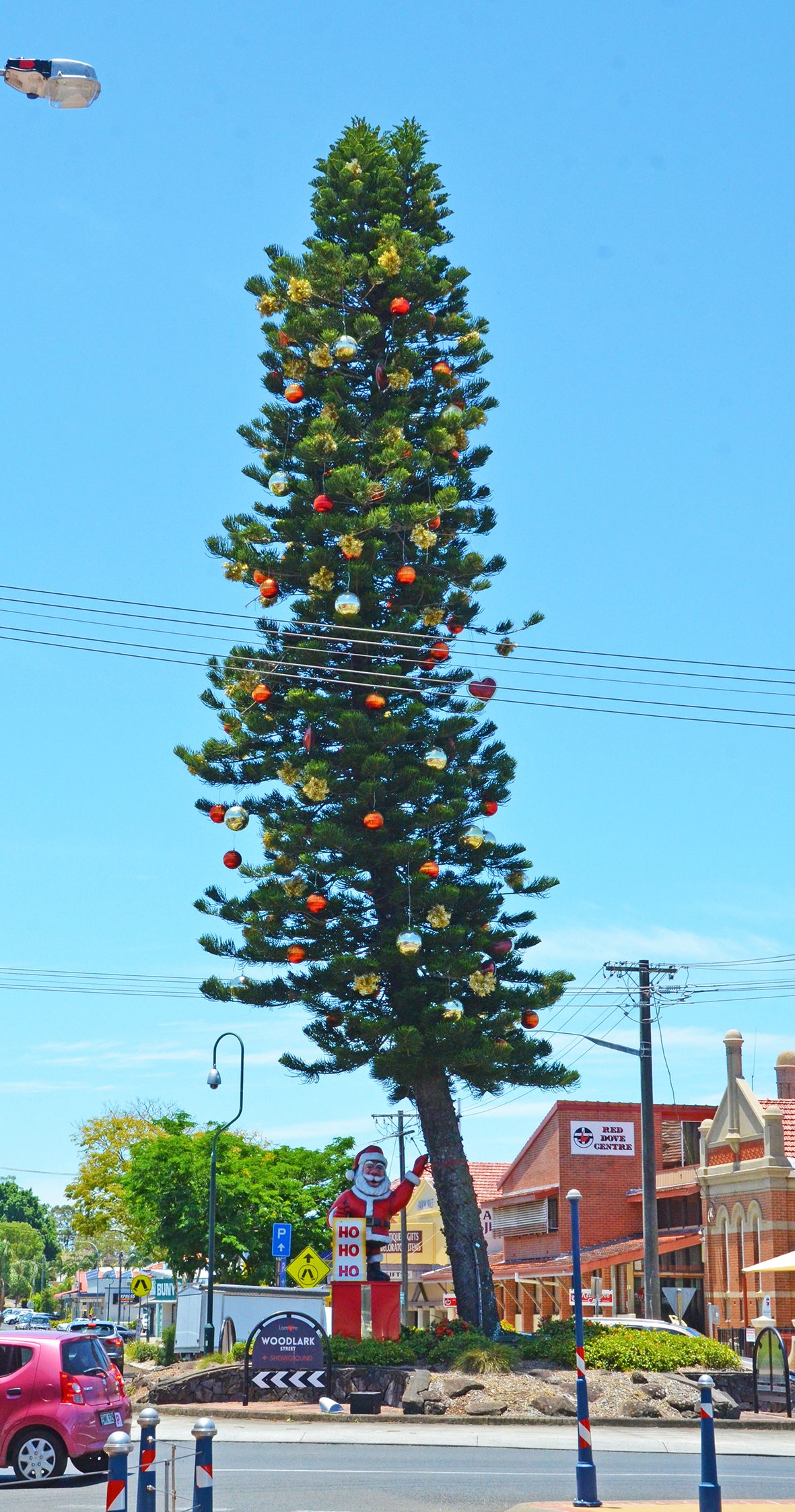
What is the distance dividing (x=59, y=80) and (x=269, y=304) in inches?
671

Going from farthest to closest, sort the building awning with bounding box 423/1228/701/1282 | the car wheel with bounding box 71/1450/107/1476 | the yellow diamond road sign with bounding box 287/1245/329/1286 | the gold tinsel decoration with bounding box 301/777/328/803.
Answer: the building awning with bounding box 423/1228/701/1282, the yellow diamond road sign with bounding box 287/1245/329/1286, the gold tinsel decoration with bounding box 301/777/328/803, the car wheel with bounding box 71/1450/107/1476

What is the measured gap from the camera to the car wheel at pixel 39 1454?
14672 mm

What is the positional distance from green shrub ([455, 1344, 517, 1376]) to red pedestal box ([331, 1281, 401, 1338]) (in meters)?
2.10

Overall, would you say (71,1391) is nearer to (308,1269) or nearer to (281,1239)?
(308,1269)

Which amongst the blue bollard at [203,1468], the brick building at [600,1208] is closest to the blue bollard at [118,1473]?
the blue bollard at [203,1468]

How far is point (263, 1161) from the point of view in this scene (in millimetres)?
52062

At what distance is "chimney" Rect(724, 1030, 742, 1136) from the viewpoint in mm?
43469

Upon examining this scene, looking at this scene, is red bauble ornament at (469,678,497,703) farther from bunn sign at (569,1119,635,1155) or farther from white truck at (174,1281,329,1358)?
bunn sign at (569,1119,635,1155)

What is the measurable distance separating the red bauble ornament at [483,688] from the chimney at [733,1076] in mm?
21324

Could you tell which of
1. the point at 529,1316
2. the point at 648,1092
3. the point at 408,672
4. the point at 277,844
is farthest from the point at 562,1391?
the point at 529,1316

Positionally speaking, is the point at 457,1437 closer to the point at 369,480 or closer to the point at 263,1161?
the point at 369,480

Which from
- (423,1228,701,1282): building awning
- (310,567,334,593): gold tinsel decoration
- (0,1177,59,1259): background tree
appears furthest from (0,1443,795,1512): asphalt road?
(0,1177,59,1259): background tree

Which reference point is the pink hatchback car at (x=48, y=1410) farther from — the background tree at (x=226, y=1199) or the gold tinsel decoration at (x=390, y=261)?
the background tree at (x=226, y=1199)

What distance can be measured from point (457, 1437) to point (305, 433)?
1565cm
